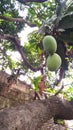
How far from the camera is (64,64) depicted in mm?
2441

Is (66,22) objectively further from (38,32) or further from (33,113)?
(33,113)

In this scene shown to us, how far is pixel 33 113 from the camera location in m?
2.39

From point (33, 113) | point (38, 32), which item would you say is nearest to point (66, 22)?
point (38, 32)

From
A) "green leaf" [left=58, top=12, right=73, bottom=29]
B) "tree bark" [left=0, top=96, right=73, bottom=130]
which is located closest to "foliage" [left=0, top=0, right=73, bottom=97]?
"green leaf" [left=58, top=12, right=73, bottom=29]

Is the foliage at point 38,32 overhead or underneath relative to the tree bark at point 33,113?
overhead

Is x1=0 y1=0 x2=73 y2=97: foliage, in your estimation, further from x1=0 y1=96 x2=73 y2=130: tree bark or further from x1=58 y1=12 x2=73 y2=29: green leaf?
x1=0 y1=96 x2=73 y2=130: tree bark

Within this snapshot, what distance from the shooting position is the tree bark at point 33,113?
2.13 metres

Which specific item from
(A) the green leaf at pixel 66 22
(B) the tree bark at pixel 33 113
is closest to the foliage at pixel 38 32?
(A) the green leaf at pixel 66 22

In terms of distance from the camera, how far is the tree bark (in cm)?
213

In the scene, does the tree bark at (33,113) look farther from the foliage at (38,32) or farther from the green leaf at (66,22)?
the green leaf at (66,22)

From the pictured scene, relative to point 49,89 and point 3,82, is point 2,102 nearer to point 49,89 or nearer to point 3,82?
point 3,82

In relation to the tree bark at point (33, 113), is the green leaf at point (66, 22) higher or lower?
higher

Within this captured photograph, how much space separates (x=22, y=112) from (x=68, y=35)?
0.81 meters

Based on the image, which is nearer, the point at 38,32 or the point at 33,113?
the point at 38,32
